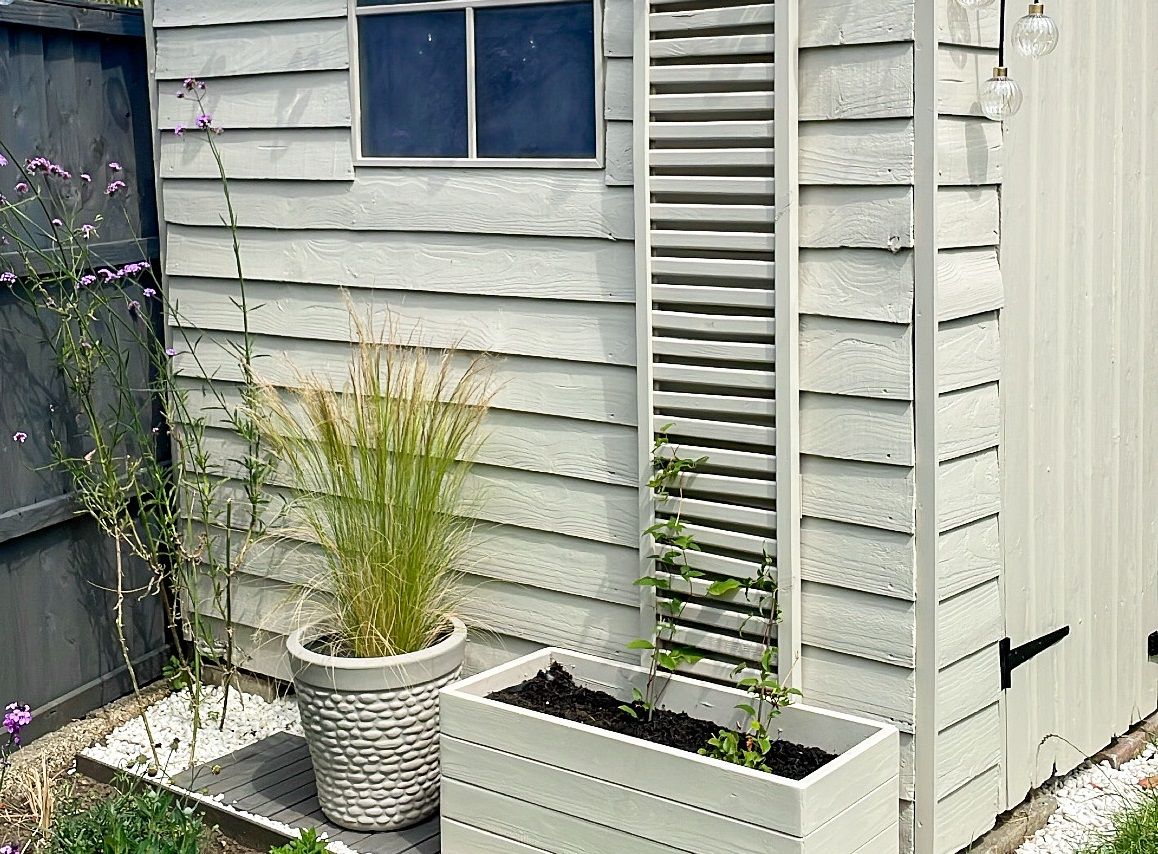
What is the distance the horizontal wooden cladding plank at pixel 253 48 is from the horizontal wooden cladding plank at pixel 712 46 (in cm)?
104

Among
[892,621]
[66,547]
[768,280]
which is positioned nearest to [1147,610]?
[892,621]

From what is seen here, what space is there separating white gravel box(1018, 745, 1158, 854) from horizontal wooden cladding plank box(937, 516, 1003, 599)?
0.69 meters

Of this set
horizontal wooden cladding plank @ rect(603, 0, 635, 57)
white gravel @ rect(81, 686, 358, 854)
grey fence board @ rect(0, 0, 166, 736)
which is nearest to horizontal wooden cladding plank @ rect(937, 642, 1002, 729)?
horizontal wooden cladding plank @ rect(603, 0, 635, 57)

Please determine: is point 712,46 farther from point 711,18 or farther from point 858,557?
point 858,557

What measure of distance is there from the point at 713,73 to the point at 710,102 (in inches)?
2.4

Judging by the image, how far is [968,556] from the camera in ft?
9.88

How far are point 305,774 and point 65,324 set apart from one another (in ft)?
4.60

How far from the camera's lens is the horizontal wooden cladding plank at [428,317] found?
3.36 meters

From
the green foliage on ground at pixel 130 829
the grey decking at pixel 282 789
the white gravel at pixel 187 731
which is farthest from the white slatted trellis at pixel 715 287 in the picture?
the white gravel at pixel 187 731

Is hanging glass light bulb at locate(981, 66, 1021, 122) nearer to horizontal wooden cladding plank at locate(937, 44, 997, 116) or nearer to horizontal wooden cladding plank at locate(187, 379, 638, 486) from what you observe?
horizontal wooden cladding plank at locate(937, 44, 997, 116)

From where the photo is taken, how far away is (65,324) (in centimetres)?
386

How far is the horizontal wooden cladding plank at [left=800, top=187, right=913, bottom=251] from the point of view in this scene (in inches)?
111

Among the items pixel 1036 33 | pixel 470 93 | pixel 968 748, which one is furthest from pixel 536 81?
pixel 968 748

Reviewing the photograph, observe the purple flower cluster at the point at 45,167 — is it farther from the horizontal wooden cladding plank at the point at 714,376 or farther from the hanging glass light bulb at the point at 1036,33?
the hanging glass light bulb at the point at 1036,33
